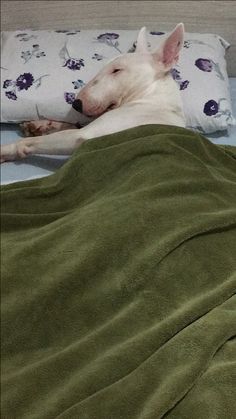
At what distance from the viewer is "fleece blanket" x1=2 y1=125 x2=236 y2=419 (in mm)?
778

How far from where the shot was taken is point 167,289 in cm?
93

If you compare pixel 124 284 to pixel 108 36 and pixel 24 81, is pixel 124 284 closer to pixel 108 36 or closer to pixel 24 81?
pixel 24 81

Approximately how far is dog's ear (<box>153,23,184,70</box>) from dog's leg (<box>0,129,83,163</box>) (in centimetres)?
33

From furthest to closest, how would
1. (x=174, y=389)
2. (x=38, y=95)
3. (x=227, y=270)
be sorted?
(x=38, y=95) → (x=227, y=270) → (x=174, y=389)

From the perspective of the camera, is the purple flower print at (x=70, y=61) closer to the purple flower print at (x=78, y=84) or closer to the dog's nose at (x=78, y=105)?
the purple flower print at (x=78, y=84)

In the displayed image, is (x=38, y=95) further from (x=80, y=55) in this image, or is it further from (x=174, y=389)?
(x=174, y=389)

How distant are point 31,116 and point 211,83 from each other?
1.85 feet

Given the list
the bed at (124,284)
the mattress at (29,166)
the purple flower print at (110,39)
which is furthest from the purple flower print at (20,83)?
the bed at (124,284)

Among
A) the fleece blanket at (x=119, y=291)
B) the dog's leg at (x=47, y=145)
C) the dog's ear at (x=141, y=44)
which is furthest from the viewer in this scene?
the dog's ear at (x=141, y=44)

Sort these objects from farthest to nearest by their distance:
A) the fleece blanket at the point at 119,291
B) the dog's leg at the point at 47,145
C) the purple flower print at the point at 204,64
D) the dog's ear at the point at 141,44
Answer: the purple flower print at the point at 204,64
the dog's ear at the point at 141,44
the dog's leg at the point at 47,145
the fleece blanket at the point at 119,291

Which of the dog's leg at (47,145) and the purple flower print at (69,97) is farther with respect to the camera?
the purple flower print at (69,97)

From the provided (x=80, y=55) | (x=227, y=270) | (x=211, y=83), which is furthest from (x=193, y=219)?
(x=80, y=55)

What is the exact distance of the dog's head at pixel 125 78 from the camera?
4.75ft

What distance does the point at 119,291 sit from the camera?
2.99ft
